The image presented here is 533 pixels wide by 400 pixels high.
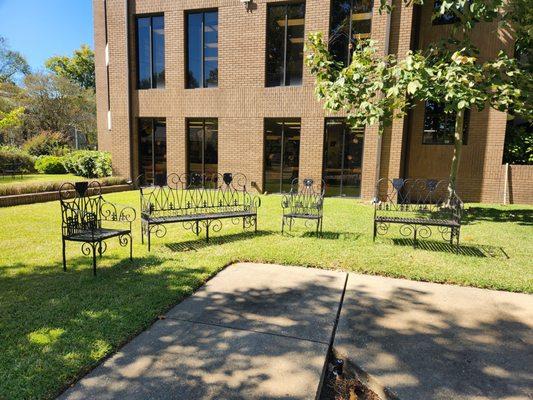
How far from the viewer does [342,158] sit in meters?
13.6

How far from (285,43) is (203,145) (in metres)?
4.95

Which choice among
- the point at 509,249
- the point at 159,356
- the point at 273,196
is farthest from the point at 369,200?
the point at 159,356

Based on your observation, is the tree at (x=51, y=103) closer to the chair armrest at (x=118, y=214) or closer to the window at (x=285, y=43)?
the window at (x=285, y=43)

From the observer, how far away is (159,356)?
3293 mm

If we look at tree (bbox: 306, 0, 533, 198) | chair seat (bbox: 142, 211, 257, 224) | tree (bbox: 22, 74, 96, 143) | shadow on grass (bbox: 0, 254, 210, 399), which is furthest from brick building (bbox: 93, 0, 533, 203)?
tree (bbox: 22, 74, 96, 143)

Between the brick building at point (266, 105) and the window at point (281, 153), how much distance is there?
0.04 m

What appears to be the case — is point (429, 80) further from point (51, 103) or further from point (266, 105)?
point (51, 103)

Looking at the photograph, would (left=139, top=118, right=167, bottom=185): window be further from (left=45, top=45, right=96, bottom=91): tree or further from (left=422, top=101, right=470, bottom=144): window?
(left=45, top=45, right=96, bottom=91): tree

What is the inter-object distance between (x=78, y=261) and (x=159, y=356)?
3.44 meters

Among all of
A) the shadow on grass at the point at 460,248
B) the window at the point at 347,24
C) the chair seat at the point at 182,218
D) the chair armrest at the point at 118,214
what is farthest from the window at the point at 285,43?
the shadow on grass at the point at 460,248

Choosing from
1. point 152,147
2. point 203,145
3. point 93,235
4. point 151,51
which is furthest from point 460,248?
point 151,51

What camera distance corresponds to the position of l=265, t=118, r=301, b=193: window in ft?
45.7

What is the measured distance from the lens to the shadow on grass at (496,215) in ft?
33.1

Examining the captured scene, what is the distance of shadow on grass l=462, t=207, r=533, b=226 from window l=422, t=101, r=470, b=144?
9.54ft
